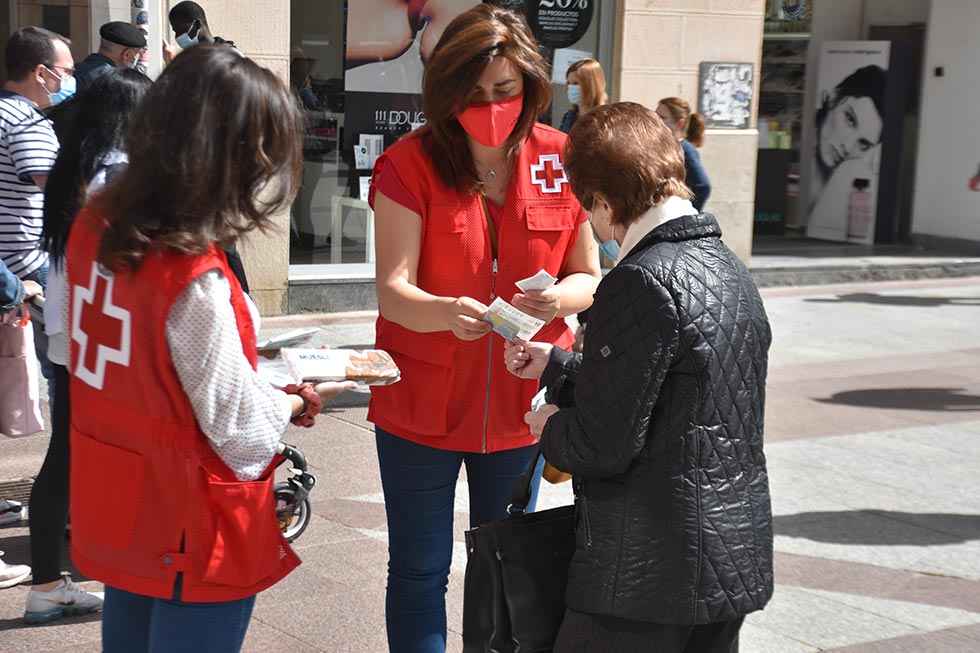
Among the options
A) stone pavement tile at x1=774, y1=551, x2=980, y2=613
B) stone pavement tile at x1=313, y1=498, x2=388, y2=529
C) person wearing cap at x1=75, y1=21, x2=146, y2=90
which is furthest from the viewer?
person wearing cap at x1=75, y1=21, x2=146, y2=90

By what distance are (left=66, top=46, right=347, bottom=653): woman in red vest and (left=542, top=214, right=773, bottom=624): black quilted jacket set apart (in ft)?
2.09

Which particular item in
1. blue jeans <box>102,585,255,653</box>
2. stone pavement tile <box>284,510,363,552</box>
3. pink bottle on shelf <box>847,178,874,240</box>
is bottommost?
stone pavement tile <box>284,510,363,552</box>

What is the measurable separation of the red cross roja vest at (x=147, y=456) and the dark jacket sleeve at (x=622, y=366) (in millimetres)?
650

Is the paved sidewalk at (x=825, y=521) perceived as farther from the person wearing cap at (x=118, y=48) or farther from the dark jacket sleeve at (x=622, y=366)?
the dark jacket sleeve at (x=622, y=366)

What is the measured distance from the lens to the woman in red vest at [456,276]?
3.38 metres

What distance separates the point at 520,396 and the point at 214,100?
4.74 ft

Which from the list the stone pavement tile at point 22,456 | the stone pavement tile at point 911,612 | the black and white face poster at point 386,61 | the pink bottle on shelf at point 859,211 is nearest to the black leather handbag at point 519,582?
the stone pavement tile at point 911,612

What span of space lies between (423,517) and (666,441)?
102cm

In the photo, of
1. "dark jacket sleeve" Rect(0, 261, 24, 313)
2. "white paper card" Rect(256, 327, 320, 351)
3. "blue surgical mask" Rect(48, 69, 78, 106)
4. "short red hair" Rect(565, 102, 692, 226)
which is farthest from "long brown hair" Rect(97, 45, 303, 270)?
"blue surgical mask" Rect(48, 69, 78, 106)

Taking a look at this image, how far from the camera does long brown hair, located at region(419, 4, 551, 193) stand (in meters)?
3.33

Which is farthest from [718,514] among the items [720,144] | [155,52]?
[720,144]

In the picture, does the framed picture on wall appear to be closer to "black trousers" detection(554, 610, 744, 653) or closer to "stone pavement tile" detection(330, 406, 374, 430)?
"stone pavement tile" detection(330, 406, 374, 430)

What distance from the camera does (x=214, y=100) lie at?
7.57 feet

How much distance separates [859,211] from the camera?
15.9m
